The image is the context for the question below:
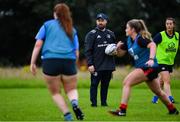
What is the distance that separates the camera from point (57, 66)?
39.2 ft

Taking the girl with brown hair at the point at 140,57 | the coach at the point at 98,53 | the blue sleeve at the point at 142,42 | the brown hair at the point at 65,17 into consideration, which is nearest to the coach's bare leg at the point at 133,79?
the girl with brown hair at the point at 140,57

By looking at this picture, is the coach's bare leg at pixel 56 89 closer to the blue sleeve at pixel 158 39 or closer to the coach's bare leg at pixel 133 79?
the coach's bare leg at pixel 133 79

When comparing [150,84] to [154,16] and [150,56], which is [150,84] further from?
[154,16]

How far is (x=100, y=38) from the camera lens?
666 inches

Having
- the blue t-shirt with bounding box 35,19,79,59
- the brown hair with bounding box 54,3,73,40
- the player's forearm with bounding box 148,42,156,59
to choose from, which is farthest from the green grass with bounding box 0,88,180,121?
the brown hair with bounding box 54,3,73,40

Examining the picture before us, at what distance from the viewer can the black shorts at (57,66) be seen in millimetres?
11945

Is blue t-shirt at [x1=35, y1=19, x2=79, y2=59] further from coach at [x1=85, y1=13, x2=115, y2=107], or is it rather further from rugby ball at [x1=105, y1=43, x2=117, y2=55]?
coach at [x1=85, y1=13, x2=115, y2=107]

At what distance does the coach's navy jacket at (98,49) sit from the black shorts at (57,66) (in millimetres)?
4817

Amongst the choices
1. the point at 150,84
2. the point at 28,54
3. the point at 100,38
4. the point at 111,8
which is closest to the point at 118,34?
the point at 111,8

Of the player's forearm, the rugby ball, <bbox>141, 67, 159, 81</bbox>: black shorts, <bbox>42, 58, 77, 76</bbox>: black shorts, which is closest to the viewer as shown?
<bbox>42, 58, 77, 76</bbox>: black shorts

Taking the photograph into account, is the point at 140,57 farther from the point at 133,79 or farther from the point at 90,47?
the point at 90,47

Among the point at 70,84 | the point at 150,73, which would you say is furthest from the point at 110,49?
the point at 70,84

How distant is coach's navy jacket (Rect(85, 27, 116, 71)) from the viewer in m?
16.9

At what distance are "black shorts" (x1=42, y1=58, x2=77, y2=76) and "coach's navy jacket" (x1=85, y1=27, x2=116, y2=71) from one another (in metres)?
4.82
